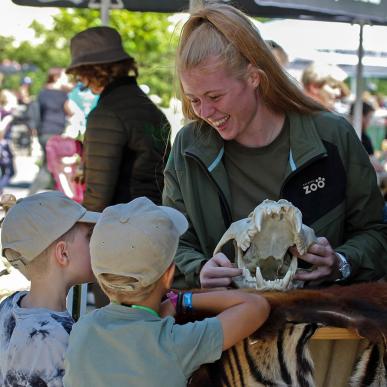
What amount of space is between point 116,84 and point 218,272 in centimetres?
254

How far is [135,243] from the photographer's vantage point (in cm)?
209

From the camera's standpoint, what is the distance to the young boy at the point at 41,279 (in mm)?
2436

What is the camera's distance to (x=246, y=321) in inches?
80.6

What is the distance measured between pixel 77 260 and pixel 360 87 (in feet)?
13.9

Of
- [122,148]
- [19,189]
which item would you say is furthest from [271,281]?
[19,189]

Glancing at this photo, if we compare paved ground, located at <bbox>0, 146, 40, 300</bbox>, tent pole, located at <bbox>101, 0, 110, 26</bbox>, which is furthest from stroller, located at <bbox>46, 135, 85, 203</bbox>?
tent pole, located at <bbox>101, 0, 110, 26</bbox>

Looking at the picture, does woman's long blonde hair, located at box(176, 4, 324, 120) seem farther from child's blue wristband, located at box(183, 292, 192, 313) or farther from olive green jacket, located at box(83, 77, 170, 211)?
olive green jacket, located at box(83, 77, 170, 211)

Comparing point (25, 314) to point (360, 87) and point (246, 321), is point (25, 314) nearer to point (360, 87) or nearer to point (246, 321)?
point (246, 321)

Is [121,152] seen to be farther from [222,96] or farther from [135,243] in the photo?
[135,243]

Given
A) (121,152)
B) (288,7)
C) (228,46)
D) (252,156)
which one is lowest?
(121,152)

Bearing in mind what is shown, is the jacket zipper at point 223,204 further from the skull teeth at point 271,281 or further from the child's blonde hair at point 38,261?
the child's blonde hair at point 38,261

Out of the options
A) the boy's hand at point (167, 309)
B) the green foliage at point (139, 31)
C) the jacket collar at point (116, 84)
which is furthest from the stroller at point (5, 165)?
the boy's hand at point (167, 309)

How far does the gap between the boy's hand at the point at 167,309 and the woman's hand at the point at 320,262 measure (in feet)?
1.19

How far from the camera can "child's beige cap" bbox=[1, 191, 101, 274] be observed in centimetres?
259
